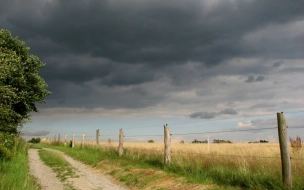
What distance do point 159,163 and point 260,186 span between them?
6653 millimetres

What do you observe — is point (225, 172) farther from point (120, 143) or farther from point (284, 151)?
point (120, 143)

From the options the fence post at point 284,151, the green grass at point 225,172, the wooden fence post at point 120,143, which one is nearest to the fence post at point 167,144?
the green grass at point 225,172

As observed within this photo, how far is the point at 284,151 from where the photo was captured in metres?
8.40

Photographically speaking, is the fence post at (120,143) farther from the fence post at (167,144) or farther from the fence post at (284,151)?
the fence post at (284,151)

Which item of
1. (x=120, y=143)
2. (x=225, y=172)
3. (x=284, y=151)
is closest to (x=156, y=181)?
(x=225, y=172)

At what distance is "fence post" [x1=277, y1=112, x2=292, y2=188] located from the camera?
809 cm

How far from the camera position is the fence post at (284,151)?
8086 millimetres

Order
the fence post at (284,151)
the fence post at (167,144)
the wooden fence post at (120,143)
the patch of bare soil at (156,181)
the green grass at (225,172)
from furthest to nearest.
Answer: the wooden fence post at (120,143), the fence post at (167,144), the patch of bare soil at (156,181), the green grass at (225,172), the fence post at (284,151)

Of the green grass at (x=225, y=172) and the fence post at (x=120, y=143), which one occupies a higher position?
the fence post at (x=120, y=143)

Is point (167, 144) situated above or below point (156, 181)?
above

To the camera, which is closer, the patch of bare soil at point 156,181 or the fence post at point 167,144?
the patch of bare soil at point 156,181

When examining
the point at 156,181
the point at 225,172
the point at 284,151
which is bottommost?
the point at 156,181

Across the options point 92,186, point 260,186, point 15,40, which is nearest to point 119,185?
point 92,186

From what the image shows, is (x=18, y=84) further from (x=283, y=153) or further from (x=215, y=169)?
(x=283, y=153)
